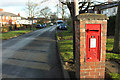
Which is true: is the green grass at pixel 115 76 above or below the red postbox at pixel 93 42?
below

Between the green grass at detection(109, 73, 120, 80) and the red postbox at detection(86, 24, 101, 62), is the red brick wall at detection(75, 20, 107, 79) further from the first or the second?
the green grass at detection(109, 73, 120, 80)

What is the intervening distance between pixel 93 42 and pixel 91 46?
13cm

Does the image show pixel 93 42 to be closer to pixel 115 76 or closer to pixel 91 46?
pixel 91 46

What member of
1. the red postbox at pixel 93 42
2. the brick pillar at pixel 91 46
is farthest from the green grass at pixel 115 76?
the red postbox at pixel 93 42

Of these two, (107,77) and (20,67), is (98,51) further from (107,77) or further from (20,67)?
(20,67)

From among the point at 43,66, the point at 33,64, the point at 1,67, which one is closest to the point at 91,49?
the point at 43,66

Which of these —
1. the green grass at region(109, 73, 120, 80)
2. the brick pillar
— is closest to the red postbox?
the brick pillar

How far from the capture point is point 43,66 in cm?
682

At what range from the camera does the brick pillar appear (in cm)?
405

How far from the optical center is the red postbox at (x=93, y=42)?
13.4ft

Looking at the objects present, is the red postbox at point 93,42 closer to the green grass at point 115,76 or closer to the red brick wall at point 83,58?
the red brick wall at point 83,58

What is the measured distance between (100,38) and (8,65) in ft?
15.7

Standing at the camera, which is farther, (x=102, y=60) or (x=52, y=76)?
(x=52, y=76)

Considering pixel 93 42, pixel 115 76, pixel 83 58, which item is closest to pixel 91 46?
pixel 93 42
